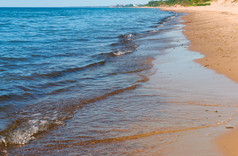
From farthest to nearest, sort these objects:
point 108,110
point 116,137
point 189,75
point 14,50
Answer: point 14,50, point 189,75, point 108,110, point 116,137

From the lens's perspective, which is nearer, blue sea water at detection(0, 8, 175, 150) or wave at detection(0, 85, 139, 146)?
wave at detection(0, 85, 139, 146)

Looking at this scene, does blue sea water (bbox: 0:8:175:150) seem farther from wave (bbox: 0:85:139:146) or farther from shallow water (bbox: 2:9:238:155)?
shallow water (bbox: 2:9:238:155)

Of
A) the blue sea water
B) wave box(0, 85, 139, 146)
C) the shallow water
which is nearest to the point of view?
the shallow water

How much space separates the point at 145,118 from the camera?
528 centimetres

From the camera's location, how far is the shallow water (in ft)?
13.9

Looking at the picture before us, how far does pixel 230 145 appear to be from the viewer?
397cm

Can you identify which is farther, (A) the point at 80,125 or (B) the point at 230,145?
(A) the point at 80,125

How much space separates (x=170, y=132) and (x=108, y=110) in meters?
1.75

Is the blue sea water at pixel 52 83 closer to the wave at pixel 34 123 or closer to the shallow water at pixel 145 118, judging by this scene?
the wave at pixel 34 123

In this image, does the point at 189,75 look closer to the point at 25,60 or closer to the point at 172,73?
the point at 172,73

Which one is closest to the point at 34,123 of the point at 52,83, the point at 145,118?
the point at 145,118

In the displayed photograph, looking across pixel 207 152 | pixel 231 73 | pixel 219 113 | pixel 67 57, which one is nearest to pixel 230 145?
pixel 207 152

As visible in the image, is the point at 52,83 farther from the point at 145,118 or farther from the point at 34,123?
the point at 145,118

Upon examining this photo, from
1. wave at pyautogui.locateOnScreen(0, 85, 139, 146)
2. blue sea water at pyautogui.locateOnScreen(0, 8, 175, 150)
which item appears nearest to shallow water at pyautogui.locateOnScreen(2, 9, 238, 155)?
wave at pyautogui.locateOnScreen(0, 85, 139, 146)
